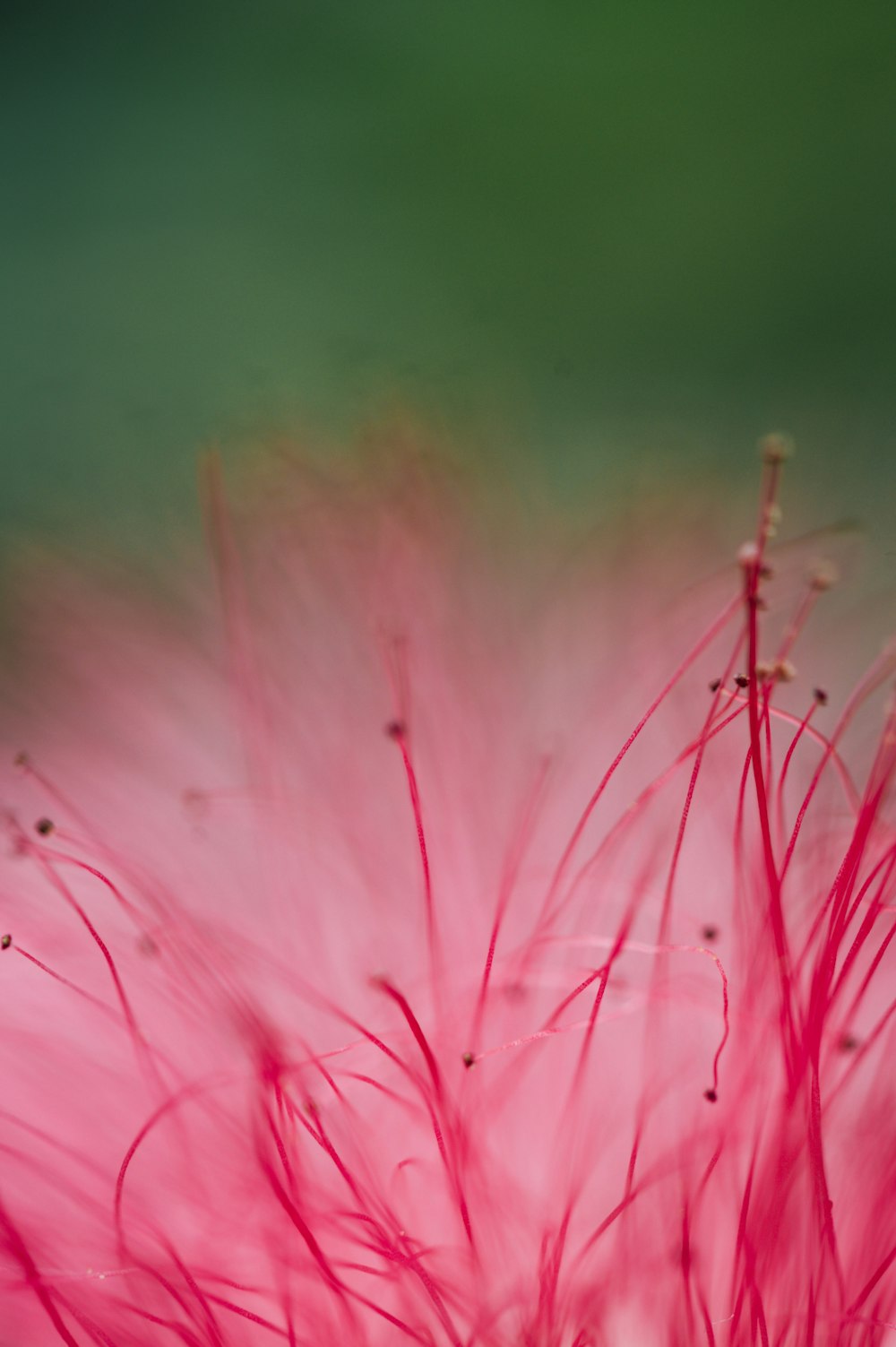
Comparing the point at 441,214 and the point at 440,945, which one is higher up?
the point at 441,214

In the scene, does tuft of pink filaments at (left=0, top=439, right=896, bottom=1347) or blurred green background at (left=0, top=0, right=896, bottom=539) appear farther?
blurred green background at (left=0, top=0, right=896, bottom=539)

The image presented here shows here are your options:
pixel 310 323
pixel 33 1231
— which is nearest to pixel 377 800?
pixel 33 1231

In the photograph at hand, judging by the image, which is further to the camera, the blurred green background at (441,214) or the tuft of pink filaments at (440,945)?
the blurred green background at (441,214)

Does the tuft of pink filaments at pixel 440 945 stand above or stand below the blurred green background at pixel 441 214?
below

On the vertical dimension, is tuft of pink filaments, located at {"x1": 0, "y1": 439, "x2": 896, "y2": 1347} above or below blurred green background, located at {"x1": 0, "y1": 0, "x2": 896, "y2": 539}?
below

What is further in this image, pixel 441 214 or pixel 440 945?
pixel 441 214
